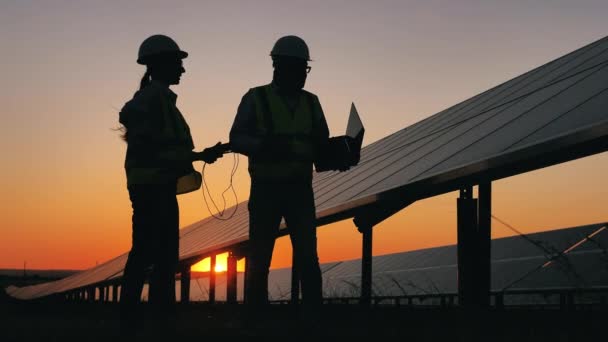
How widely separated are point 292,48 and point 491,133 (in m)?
4.72

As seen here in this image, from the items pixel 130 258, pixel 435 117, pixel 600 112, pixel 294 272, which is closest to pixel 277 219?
pixel 130 258

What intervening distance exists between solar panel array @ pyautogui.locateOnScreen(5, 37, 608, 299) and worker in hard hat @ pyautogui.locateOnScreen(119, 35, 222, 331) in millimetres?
3262

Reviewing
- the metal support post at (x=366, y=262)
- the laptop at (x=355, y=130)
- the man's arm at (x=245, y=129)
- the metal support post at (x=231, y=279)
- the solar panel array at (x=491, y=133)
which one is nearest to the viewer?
the man's arm at (x=245, y=129)

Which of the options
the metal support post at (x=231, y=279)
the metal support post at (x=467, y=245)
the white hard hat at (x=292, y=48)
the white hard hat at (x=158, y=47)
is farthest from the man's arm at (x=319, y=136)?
the metal support post at (x=231, y=279)

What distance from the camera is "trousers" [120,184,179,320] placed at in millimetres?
6219

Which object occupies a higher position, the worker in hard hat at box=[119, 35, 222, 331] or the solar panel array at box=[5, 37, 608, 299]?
the solar panel array at box=[5, 37, 608, 299]

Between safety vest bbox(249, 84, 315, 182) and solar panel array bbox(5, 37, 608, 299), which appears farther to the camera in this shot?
solar panel array bbox(5, 37, 608, 299)

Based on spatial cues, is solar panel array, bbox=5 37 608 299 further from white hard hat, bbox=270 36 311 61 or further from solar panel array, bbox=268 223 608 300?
white hard hat, bbox=270 36 311 61

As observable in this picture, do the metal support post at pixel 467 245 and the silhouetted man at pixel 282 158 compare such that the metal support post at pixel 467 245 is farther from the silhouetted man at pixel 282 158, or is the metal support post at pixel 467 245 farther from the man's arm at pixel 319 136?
the silhouetted man at pixel 282 158

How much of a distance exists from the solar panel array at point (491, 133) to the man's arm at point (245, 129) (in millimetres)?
2681

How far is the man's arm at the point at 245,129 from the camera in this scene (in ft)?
20.8

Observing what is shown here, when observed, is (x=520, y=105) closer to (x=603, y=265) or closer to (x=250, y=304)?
(x=250, y=304)

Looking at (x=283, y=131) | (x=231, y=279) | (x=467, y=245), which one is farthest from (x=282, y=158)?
(x=231, y=279)

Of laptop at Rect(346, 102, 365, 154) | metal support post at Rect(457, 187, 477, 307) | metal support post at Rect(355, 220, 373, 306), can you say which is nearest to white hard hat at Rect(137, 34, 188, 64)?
laptop at Rect(346, 102, 365, 154)
